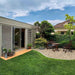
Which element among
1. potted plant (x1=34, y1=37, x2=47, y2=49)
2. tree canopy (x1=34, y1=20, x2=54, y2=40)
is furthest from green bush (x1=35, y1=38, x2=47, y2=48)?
tree canopy (x1=34, y1=20, x2=54, y2=40)

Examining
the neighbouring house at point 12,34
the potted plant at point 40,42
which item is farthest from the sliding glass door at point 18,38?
the potted plant at point 40,42

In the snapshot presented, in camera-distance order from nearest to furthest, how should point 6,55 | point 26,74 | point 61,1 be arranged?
1. point 26,74
2. point 6,55
3. point 61,1

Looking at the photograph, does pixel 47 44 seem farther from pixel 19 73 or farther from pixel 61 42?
pixel 19 73

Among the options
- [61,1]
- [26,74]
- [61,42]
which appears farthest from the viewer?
[61,42]

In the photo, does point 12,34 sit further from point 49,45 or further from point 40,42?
point 49,45

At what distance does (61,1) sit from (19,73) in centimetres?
879

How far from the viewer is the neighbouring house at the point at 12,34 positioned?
17.5ft

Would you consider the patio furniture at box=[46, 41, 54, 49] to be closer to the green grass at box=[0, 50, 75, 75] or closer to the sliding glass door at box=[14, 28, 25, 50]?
the sliding glass door at box=[14, 28, 25, 50]

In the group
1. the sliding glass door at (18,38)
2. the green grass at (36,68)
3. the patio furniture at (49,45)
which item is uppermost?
the sliding glass door at (18,38)

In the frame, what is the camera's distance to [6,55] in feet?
16.8

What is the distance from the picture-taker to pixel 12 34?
6238 millimetres

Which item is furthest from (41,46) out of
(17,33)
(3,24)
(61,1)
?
(61,1)

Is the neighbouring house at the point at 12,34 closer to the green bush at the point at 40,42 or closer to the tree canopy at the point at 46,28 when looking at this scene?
the green bush at the point at 40,42

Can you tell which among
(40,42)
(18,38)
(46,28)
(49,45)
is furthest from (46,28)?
(18,38)
